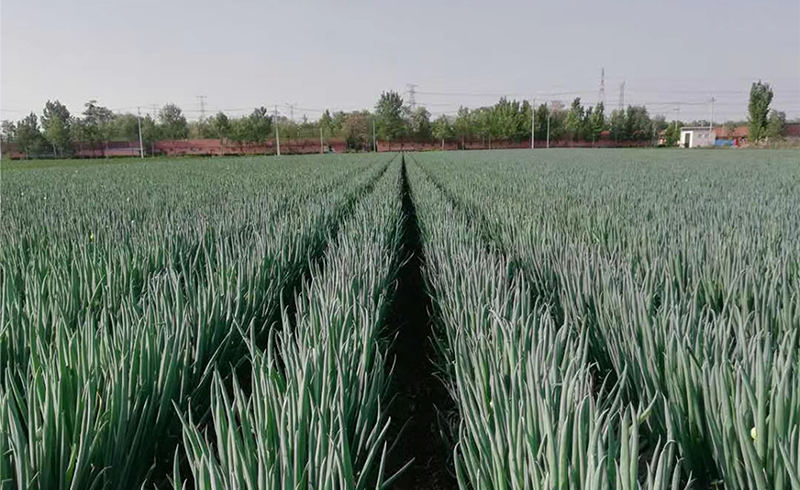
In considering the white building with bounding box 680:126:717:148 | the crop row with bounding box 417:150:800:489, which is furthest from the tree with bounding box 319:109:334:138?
the crop row with bounding box 417:150:800:489

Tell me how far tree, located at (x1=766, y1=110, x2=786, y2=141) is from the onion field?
64913 millimetres

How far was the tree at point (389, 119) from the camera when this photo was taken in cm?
7250

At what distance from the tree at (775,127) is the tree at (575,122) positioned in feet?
70.1

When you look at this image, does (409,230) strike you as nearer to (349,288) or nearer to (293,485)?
(349,288)

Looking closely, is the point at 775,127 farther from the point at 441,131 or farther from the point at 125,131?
the point at 125,131

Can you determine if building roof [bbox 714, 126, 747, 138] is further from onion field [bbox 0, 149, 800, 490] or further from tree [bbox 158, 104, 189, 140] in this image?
onion field [bbox 0, 149, 800, 490]

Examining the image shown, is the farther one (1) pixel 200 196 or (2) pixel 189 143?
(2) pixel 189 143

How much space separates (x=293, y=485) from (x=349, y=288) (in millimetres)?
1228

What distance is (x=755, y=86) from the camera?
57.5 metres

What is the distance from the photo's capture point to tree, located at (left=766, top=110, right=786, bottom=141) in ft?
188

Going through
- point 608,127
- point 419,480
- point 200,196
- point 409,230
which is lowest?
point 419,480

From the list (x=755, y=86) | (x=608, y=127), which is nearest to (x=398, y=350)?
(x=755, y=86)

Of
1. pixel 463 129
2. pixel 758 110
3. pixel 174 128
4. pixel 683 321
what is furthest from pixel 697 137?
pixel 683 321

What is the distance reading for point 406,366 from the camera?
3365 millimetres
